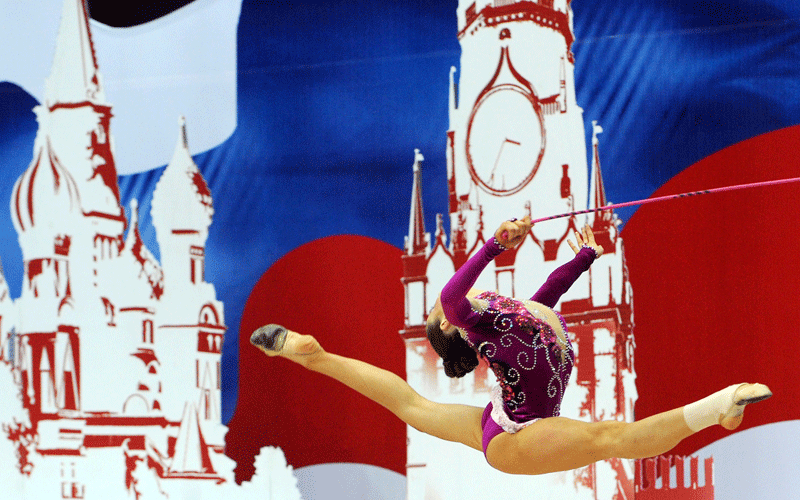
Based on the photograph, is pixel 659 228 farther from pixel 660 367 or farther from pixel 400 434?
pixel 400 434

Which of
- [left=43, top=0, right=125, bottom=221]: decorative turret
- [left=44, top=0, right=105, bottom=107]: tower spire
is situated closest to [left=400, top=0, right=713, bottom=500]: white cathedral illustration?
[left=43, top=0, right=125, bottom=221]: decorative turret

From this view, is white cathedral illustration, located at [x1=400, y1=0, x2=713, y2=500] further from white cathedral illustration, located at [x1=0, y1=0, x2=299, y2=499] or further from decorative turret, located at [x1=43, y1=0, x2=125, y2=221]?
decorative turret, located at [x1=43, y1=0, x2=125, y2=221]

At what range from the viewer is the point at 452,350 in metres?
2.68

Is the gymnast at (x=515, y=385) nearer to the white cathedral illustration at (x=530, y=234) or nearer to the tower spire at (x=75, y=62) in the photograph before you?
the white cathedral illustration at (x=530, y=234)

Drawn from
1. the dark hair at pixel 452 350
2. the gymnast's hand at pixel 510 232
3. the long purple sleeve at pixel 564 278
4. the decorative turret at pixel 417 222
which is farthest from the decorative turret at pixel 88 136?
the gymnast's hand at pixel 510 232

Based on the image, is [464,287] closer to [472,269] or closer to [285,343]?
[472,269]

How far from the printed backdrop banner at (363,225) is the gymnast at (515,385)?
130 centimetres

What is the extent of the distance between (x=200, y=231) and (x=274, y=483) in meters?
1.47

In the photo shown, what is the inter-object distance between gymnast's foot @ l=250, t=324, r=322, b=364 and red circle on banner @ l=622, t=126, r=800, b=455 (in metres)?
1.95

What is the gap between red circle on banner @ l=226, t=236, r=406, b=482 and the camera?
162 inches

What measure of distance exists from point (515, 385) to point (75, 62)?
353cm

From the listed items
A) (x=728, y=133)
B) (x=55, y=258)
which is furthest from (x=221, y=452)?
(x=728, y=133)

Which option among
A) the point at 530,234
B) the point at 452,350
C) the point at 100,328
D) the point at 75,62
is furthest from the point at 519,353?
the point at 75,62

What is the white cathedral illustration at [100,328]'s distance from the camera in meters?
4.31
